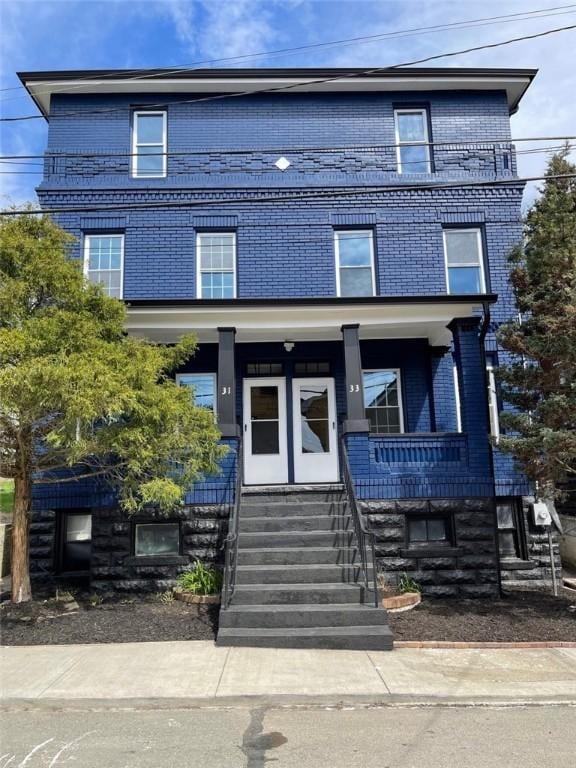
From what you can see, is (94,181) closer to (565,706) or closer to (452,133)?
(452,133)

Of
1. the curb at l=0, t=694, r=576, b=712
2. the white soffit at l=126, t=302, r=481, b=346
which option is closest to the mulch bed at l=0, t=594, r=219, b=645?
the curb at l=0, t=694, r=576, b=712

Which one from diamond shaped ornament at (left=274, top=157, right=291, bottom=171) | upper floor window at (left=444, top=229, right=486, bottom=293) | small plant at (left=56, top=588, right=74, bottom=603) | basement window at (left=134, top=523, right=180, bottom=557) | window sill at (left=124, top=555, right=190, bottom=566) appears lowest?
small plant at (left=56, top=588, right=74, bottom=603)

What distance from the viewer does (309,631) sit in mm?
6855

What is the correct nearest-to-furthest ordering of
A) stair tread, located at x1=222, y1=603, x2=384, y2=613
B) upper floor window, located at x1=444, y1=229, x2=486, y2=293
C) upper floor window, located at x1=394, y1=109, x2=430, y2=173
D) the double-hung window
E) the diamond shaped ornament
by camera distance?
stair tread, located at x1=222, y1=603, x2=384, y2=613, the double-hung window, upper floor window, located at x1=444, y1=229, x2=486, y2=293, the diamond shaped ornament, upper floor window, located at x1=394, y1=109, x2=430, y2=173

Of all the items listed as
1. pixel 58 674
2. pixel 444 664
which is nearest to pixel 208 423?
pixel 58 674

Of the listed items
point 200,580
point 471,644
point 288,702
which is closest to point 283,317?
point 200,580

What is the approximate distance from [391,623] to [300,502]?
7.68ft

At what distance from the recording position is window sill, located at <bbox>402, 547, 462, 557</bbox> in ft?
30.0

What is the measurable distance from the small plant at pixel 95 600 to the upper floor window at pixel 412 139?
33.4 ft

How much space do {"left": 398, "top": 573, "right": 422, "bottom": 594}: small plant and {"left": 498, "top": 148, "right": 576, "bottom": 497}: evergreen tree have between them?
8.07 ft

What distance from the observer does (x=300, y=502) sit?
9.23 meters

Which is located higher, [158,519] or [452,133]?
[452,133]

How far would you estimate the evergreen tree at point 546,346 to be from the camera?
7242mm

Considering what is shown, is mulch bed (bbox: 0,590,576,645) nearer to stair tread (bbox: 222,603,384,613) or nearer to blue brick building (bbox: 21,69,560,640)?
stair tread (bbox: 222,603,384,613)
